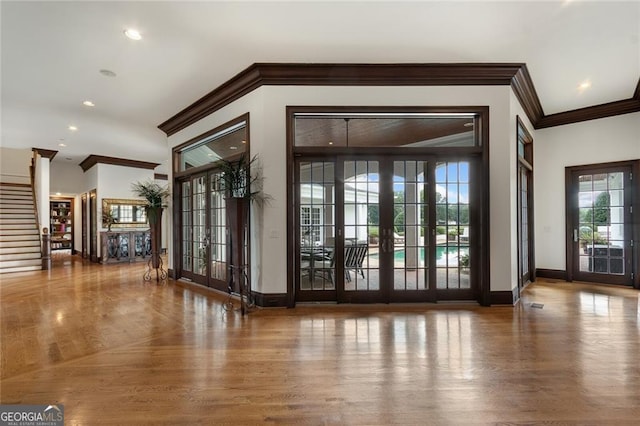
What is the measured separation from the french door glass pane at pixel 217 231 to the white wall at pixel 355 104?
138 cm

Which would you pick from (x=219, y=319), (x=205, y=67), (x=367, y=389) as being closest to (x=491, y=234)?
(x=367, y=389)

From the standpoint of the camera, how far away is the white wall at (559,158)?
5.40 m

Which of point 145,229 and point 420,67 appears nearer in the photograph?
point 420,67

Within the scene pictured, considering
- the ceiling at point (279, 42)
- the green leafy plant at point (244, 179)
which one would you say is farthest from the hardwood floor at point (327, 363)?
the ceiling at point (279, 42)

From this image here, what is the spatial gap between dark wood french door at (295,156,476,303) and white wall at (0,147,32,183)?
9.43m

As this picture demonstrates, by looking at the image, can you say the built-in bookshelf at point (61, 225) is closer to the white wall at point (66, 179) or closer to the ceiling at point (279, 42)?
the white wall at point (66, 179)

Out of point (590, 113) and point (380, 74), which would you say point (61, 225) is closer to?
point (380, 74)

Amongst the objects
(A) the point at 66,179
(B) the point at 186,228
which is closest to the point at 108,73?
(B) the point at 186,228

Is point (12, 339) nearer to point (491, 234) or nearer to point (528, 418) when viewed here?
point (528, 418)

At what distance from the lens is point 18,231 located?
26.1 feet

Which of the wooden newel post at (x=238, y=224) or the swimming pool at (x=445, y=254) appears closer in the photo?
the wooden newel post at (x=238, y=224)

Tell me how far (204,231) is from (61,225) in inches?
437

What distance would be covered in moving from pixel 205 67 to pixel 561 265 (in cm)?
729

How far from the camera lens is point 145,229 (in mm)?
9773
